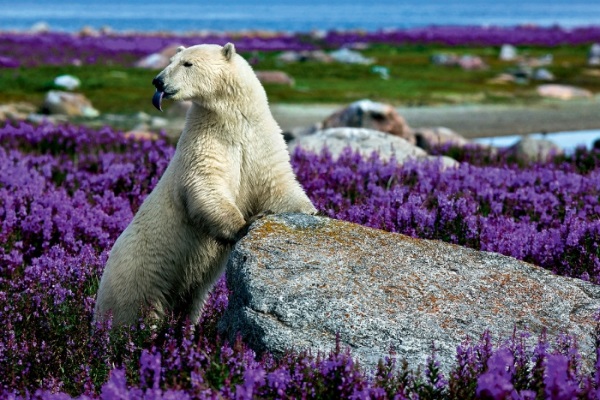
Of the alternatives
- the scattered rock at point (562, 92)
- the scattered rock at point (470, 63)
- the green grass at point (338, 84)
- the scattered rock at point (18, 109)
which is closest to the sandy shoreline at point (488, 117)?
the green grass at point (338, 84)

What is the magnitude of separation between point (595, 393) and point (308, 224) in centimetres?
205

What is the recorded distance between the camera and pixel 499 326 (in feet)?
14.1

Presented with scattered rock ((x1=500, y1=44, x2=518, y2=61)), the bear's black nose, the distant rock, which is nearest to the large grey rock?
the bear's black nose

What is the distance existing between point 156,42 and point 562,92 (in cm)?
2761

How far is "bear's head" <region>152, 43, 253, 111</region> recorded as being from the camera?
565cm

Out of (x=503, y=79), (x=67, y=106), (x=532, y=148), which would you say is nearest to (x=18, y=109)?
(x=67, y=106)

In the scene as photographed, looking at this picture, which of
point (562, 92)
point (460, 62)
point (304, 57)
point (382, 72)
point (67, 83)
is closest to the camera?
point (67, 83)

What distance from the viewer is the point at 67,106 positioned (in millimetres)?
23734

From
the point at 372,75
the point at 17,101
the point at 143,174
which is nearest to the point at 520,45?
the point at 372,75

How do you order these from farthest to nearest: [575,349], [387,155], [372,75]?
[372,75]
[387,155]
[575,349]

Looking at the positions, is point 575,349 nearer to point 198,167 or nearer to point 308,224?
point 308,224

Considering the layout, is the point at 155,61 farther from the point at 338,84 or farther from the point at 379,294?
the point at 379,294

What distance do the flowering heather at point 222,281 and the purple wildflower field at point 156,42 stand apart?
1153 inches

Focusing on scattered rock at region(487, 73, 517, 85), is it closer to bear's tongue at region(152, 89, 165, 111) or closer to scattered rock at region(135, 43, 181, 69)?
scattered rock at region(135, 43, 181, 69)
